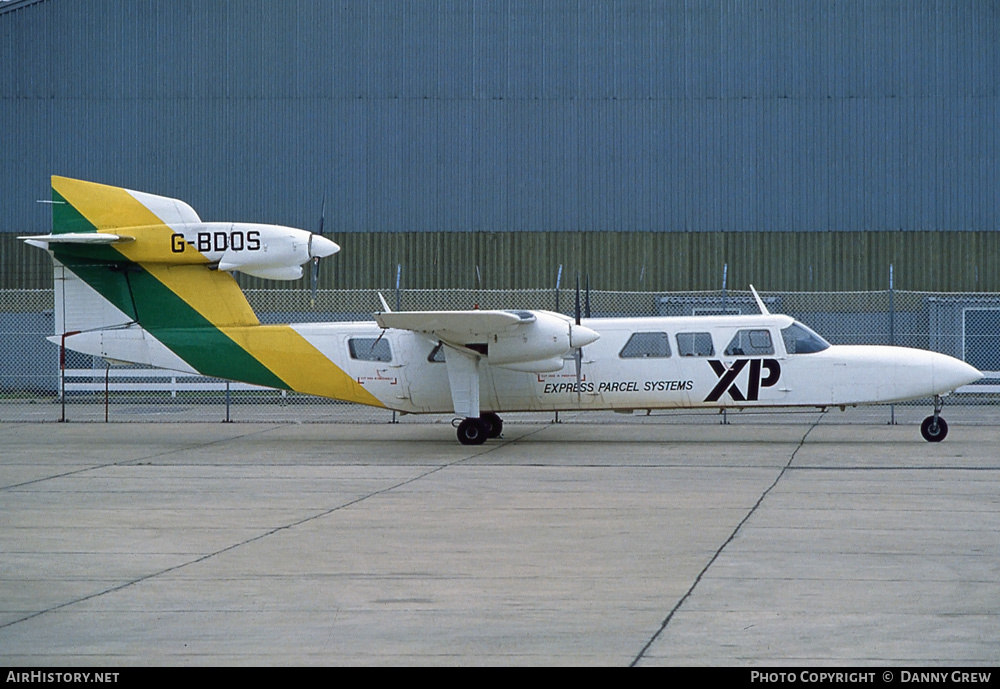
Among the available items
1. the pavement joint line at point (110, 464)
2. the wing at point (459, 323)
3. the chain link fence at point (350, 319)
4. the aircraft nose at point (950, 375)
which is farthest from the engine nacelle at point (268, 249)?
the aircraft nose at point (950, 375)

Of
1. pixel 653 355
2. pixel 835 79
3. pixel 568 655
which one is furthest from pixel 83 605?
pixel 835 79

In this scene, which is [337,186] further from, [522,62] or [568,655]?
[568,655]

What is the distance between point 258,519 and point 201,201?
867 inches

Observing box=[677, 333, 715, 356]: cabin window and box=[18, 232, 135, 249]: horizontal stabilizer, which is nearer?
box=[18, 232, 135, 249]: horizontal stabilizer

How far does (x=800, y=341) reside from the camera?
60.8 ft

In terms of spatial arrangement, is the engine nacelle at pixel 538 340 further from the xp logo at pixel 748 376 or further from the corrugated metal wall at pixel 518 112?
the corrugated metal wall at pixel 518 112

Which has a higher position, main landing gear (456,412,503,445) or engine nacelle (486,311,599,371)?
engine nacelle (486,311,599,371)

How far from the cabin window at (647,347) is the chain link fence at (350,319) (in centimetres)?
708

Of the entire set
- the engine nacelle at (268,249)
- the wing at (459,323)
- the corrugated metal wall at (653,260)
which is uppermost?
the corrugated metal wall at (653,260)

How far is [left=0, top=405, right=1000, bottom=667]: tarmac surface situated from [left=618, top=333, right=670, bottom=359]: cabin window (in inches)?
64.8

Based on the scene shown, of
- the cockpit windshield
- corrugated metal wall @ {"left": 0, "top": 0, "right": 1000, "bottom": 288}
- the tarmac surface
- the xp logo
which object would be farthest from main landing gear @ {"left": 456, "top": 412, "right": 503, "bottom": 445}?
corrugated metal wall @ {"left": 0, "top": 0, "right": 1000, "bottom": 288}

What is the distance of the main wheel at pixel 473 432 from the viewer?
18.7m

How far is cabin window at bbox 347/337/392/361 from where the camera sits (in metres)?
18.9

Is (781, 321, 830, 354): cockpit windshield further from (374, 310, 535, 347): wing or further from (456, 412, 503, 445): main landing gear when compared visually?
(456, 412, 503, 445): main landing gear
